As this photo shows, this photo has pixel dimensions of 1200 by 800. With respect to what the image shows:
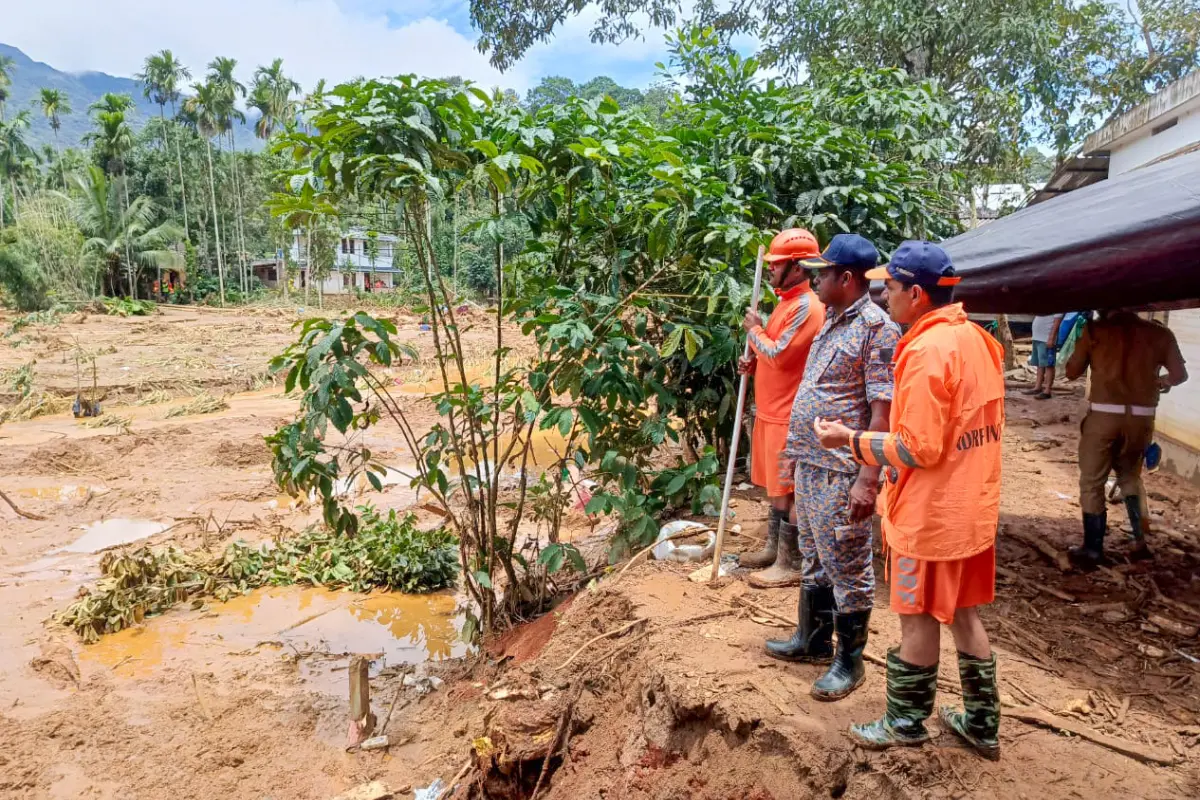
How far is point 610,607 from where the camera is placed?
397 cm

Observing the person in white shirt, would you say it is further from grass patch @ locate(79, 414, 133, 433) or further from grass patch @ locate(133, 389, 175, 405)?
grass patch @ locate(133, 389, 175, 405)

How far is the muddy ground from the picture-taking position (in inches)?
98.9

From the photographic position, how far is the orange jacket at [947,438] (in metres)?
2.08

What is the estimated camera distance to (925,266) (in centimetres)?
222

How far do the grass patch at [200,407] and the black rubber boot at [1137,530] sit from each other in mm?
14665

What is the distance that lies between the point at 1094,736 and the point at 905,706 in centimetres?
74

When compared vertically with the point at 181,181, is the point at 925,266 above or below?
below

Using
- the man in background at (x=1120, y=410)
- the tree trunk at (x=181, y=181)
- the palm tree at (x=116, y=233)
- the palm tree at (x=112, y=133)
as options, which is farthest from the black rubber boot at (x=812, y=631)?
the tree trunk at (x=181, y=181)

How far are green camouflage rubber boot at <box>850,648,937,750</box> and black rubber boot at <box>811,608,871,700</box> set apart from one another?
1.06 ft

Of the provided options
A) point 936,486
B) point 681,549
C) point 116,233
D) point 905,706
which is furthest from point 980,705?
point 116,233

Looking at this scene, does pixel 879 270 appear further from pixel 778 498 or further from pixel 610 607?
pixel 610 607

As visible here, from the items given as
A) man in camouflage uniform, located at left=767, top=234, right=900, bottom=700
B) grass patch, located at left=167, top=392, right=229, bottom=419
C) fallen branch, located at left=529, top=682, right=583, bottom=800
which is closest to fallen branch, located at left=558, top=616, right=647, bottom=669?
fallen branch, located at left=529, top=682, right=583, bottom=800

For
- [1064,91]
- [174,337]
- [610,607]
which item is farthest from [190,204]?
[610,607]

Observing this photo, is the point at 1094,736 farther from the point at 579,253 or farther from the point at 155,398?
the point at 155,398
